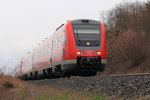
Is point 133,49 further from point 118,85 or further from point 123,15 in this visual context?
point 118,85

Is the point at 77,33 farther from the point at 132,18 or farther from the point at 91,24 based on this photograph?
the point at 132,18

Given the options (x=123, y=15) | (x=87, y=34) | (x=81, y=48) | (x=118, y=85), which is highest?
(x=123, y=15)

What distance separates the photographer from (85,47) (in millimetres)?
14375

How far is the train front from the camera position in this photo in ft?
46.4

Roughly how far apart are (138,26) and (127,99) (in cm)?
3576

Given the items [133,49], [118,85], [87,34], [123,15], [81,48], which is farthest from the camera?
[123,15]

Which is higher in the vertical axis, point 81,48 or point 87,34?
point 87,34

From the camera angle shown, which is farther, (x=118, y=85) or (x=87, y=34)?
(x=87, y=34)

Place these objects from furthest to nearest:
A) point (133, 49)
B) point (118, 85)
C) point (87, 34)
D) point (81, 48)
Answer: point (133, 49) < point (87, 34) < point (81, 48) < point (118, 85)

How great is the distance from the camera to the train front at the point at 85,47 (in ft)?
46.4

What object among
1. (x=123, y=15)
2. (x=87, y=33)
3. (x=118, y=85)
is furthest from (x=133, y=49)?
(x=118, y=85)

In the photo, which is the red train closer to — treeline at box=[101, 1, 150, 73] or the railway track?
the railway track

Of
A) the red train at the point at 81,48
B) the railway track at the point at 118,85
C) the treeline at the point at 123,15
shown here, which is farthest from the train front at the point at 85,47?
the treeline at the point at 123,15

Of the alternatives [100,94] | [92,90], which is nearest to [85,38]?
[92,90]
